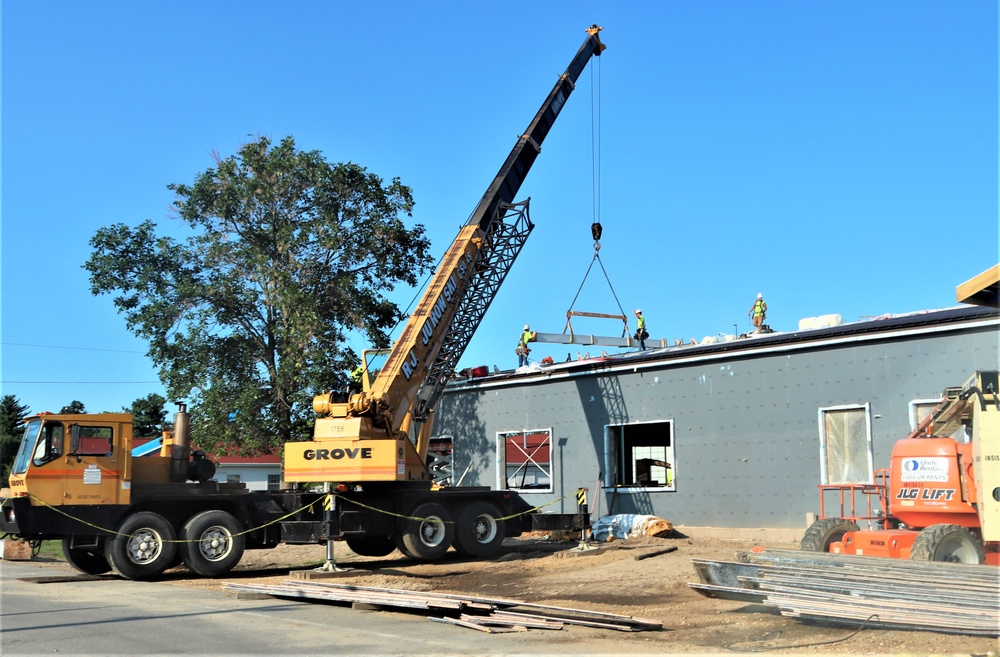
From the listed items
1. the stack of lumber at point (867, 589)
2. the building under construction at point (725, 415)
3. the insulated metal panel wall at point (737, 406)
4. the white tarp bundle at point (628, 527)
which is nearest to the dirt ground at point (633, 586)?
the stack of lumber at point (867, 589)

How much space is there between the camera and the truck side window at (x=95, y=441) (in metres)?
18.1

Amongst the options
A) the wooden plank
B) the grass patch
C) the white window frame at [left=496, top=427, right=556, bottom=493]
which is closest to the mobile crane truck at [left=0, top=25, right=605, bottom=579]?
the white window frame at [left=496, top=427, right=556, bottom=493]

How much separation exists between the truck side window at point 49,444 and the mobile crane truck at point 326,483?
0.9 inches

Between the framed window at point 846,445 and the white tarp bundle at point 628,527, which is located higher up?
the framed window at point 846,445

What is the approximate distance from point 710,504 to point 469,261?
8.06 metres

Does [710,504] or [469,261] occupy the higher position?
[469,261]

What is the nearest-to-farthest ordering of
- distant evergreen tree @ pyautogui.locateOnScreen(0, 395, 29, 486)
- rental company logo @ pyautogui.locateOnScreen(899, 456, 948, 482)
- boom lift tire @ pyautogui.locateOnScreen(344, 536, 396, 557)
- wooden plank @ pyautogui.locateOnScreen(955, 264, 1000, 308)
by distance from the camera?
wooden plank @ pyautogui.locateOnScreen(955, 264, 1000, 308) < rental company logo @ pyautogui.locateOnScreen(899, 456, 948, 482) < boom lift tire @ pyautogui.locateOnScreen(344, 536, 396, 557) < distant evergreen tree @ pyautogui.locateOnScreen(0, 395, 29, 486)

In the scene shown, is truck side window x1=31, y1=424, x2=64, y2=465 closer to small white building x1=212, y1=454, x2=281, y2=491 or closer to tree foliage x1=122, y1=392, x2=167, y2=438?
small white building x1=212, y1=454, x2=281, y2=491

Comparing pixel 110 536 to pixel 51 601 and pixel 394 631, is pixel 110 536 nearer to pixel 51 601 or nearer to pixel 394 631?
pixel 51 601

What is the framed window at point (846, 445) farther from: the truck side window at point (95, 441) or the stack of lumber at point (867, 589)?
the truck side window at point (95, 441)

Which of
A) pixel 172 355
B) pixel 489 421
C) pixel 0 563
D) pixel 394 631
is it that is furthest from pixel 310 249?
pixel 394 631

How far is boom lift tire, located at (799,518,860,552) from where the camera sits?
14.8m

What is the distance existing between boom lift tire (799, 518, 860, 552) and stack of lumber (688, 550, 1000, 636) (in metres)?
1.93

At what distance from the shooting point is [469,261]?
23.3 m
